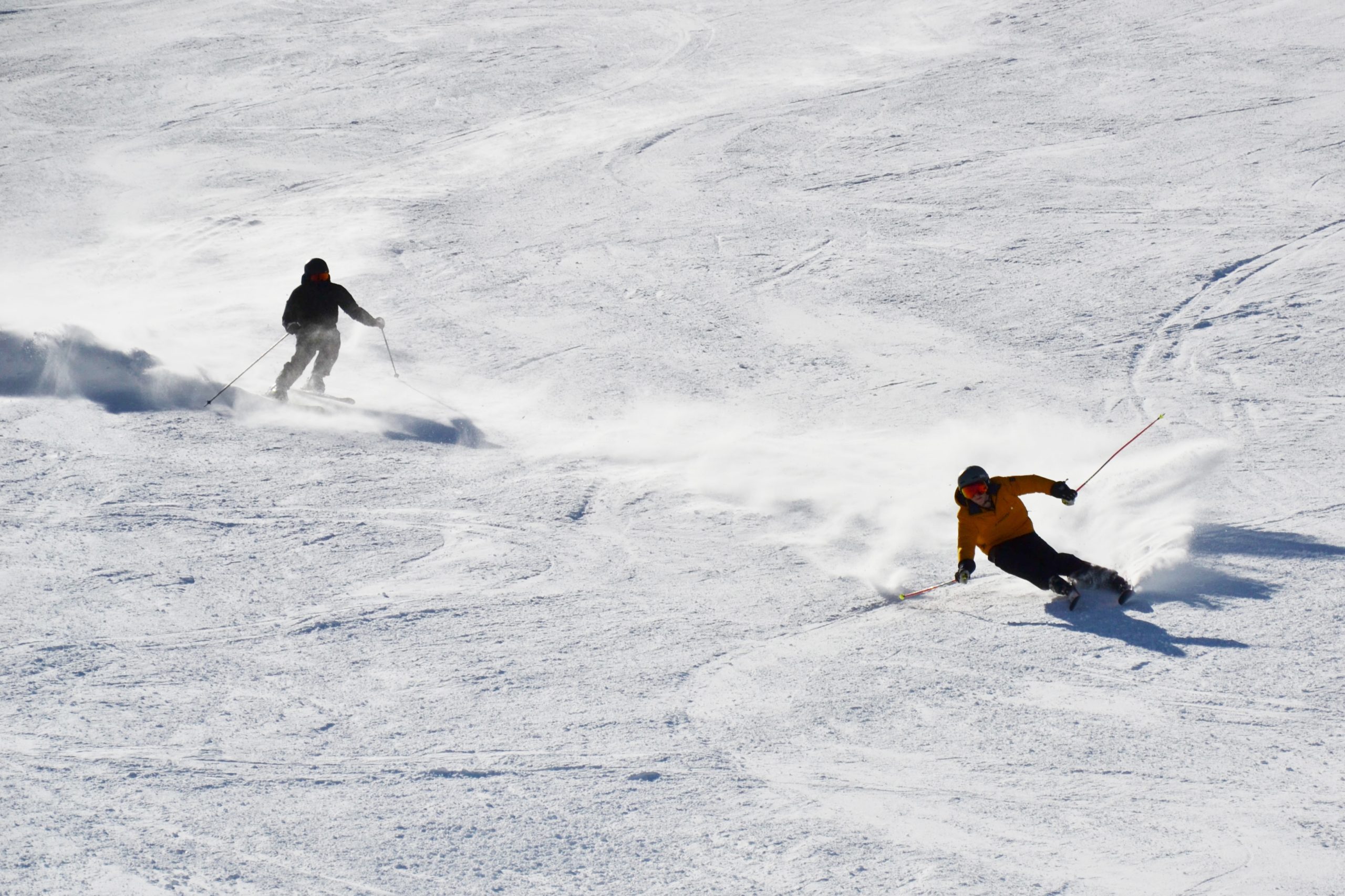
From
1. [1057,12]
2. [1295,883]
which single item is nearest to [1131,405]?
[1295,883]

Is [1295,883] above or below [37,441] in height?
below

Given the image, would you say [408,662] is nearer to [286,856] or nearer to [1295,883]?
[286,856]

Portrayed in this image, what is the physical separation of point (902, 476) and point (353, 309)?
16.6 feet

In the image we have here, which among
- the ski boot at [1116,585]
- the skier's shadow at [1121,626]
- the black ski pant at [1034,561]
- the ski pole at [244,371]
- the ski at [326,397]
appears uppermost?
the ski pole at [244,371]

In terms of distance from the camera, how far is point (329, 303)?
11164mm

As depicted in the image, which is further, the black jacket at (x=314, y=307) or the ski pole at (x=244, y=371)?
the black jacket at (x=314, y=307)

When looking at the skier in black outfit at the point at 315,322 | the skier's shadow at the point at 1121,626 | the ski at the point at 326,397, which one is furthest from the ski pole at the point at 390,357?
the skier's shadow at the point at 1121,626

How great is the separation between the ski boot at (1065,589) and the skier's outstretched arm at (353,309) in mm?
6384

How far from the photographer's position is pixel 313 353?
11.2 m

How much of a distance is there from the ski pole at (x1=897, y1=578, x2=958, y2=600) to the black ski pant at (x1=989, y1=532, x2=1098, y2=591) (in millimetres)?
322

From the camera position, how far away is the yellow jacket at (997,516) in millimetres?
7316

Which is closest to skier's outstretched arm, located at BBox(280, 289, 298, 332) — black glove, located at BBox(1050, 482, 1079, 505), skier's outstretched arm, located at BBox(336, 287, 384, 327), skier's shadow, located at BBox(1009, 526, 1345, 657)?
skier's outstretched arm, located at BBox(336, 287, 384, 327)

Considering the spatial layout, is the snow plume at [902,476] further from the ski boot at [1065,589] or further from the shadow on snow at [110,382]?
the shadow on snow at [110,382]

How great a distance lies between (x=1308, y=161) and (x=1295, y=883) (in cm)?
1163
